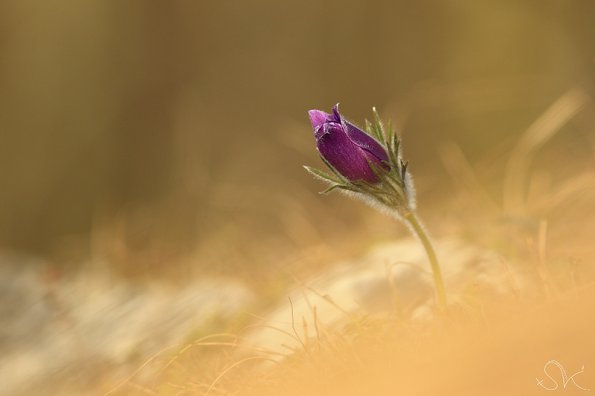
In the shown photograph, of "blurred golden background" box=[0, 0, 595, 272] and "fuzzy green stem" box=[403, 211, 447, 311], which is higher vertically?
"blurred golden background" box=[0, 0, 595, 272]

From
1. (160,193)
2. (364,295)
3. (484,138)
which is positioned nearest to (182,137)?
(160,193)

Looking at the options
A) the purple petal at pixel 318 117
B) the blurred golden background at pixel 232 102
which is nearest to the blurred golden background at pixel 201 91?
the blurred golden background at pixel 232 102

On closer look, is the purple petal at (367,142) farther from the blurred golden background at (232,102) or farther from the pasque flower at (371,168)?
the blurred golden background at (232,102)

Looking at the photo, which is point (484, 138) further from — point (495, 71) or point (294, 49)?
point (294, 49)

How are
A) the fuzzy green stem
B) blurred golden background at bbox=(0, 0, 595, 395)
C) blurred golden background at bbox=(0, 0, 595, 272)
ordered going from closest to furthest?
the fuzzy green stem, blurred golden background at bbox=(0, 0, 595, 395), blurred golden background at bbox=(0, 0, 595, 272)

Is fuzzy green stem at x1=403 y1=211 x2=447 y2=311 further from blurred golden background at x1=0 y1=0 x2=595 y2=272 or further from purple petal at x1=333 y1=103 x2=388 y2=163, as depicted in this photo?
blurred golden background at x1=0 y1=0 x2=595 y2=272

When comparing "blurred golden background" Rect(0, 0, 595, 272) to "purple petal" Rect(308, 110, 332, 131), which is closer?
"purple petal" Rect(308, 110, 332, 131)

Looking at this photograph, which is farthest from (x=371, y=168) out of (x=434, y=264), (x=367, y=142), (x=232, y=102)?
(x=232, y=102)

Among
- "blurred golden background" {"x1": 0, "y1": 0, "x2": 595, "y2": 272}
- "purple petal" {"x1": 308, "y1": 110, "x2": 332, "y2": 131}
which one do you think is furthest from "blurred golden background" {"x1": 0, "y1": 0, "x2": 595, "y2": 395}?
"purple petal" {"x1": 308, "y1": 110, "x2": 332, "y2": 131}
